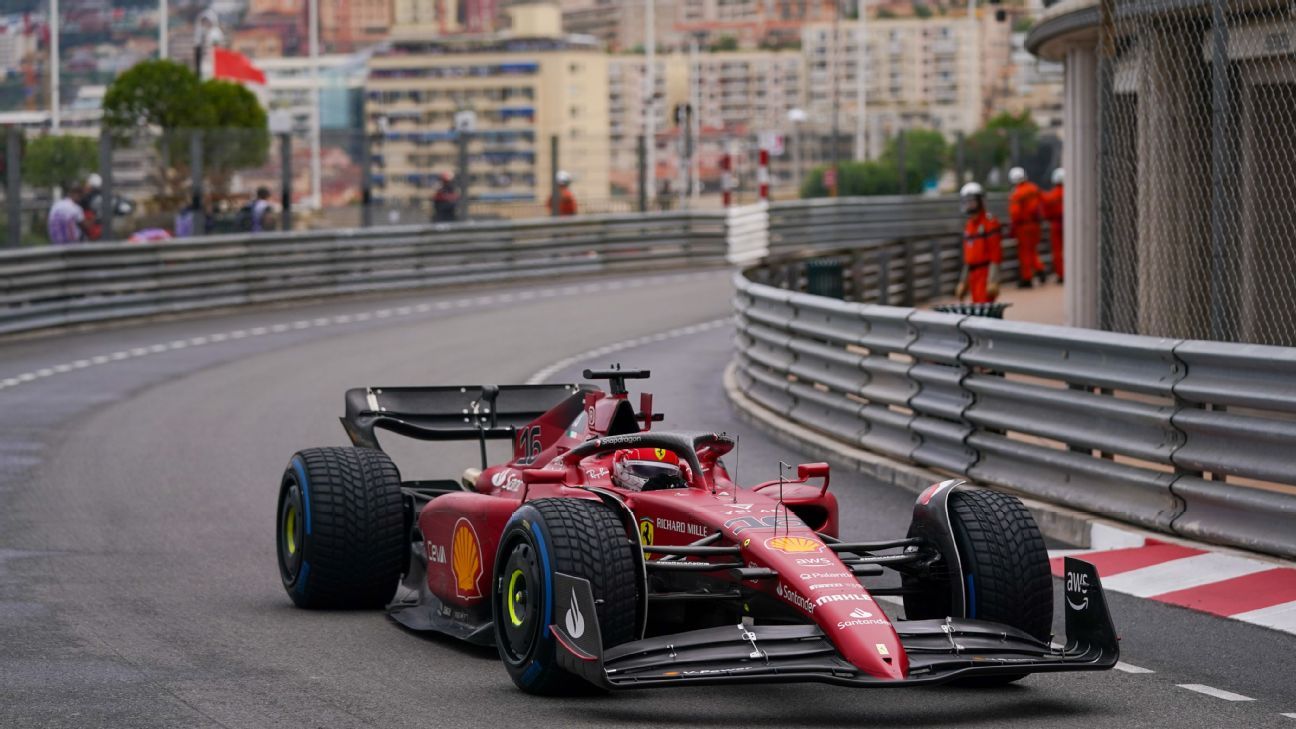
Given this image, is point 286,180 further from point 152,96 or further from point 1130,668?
point 152,96

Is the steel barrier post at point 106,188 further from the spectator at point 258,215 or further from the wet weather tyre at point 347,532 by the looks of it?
the wet weather tyre at point 347,532

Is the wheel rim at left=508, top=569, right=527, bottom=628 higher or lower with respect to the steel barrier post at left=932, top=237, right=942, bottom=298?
lower

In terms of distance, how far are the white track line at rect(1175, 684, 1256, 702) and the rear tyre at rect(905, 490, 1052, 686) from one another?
0.55 metres

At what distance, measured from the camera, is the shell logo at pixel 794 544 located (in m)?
7.09

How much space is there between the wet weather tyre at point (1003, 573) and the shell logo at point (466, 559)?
1877 millimetres

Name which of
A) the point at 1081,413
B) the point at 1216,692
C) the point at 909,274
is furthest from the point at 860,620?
the point at 909,274

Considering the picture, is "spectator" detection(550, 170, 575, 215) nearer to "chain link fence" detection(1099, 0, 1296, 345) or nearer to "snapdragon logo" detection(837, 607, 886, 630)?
"chain link fence" detection(1099, 0, 1296, 345)

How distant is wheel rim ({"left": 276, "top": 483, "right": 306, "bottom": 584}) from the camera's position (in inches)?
356

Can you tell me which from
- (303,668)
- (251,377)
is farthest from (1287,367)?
(251,377)

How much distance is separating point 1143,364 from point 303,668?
4.87 metres

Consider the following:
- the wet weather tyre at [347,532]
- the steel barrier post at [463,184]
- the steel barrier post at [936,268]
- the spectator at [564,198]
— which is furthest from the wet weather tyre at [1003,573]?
the spectator at [564,198]

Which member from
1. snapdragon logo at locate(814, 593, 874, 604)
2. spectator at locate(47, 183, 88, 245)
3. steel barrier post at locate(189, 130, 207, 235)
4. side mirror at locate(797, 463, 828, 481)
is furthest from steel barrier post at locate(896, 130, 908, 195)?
snapdragon logo at locate(814, 593, 874, 604)

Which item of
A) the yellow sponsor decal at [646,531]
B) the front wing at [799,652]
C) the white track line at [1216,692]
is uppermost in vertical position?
the yellow sponsor decal at [646,531]

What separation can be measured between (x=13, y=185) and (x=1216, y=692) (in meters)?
19.6
